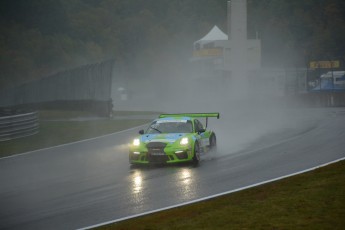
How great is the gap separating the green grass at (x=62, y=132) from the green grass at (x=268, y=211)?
41.4 ft

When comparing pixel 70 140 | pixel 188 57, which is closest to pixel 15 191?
pixel 70 140

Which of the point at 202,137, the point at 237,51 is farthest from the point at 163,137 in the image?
the point at 237,51

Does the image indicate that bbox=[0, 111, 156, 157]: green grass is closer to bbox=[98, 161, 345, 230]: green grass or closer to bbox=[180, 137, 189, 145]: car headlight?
bbox=[180, 137, 189, 145]: car headlight

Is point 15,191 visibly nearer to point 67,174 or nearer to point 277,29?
point 67,174

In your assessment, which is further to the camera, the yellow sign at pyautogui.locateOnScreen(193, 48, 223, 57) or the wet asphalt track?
the yellow sign at pyautogui.locateOnScreen(193, 48, 223, 57)

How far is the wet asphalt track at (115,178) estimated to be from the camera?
445 inches

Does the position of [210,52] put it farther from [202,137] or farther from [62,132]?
[202,137]

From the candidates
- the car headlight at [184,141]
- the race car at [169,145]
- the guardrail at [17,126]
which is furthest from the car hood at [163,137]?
the guardrail at [17,126]

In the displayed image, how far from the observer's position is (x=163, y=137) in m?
16.8

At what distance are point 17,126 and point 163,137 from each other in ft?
39.0

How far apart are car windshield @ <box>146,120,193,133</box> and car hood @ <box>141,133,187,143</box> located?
18.5 inches

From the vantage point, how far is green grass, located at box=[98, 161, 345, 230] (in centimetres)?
887

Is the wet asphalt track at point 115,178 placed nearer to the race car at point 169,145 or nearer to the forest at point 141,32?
the race car at point 169,145

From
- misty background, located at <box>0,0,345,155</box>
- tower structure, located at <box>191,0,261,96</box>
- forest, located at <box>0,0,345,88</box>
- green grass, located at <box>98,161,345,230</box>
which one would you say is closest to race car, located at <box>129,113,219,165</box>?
green grass, located at <box>98,161,345,230</box>
